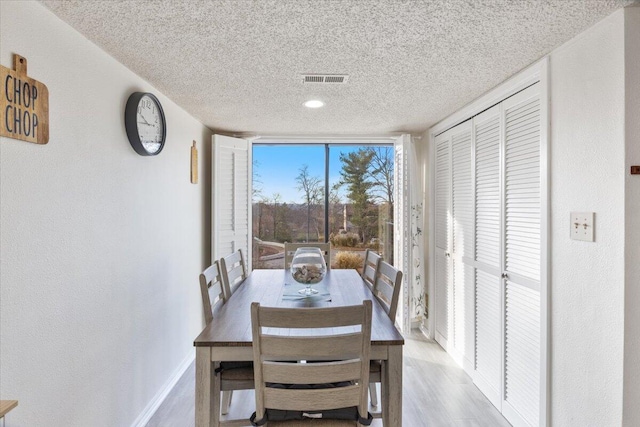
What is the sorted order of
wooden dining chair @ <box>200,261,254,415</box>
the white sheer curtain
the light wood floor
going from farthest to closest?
the white sheer curtain, the light wood floor, wooden dining chair @ <box>200,261,254,415</box>

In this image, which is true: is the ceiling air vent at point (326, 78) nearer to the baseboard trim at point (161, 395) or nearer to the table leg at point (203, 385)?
the table leg at point (203, 385)

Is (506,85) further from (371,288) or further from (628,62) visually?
(371,288)

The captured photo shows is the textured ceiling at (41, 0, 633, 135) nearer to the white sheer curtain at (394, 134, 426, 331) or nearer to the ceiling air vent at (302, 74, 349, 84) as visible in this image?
the ceiling air vent at (302, 74, 349, 84)

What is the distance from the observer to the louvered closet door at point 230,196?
378 cm

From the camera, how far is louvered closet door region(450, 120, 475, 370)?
9.61 ft

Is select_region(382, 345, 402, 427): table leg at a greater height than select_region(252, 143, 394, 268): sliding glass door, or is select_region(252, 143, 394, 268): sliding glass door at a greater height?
select_region(252, 143, 394, 268): sliding glass door

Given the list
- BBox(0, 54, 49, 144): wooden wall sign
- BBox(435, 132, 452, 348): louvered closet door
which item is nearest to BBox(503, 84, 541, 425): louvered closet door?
BBox(435, 132, 452, 348): louvered closet door

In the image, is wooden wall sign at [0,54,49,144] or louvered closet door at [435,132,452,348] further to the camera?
louvered closet door at [435,132,452,348]

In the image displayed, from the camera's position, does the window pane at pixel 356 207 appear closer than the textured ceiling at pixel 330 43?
No

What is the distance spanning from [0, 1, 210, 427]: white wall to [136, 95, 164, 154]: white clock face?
9cm

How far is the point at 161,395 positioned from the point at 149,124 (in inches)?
72.8

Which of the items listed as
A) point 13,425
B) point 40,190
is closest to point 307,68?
point 40,190

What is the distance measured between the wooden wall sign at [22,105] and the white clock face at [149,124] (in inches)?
29.2

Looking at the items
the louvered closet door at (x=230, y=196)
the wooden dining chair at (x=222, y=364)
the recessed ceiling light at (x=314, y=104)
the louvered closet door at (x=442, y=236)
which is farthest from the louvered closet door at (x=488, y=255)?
the louvered closet door at (x=230, y=196)
